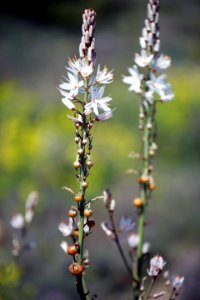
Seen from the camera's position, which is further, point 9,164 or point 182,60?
point 182,60

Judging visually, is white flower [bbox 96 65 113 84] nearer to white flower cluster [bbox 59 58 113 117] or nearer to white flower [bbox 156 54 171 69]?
white flower cluster [bbox 59 58 113 117]

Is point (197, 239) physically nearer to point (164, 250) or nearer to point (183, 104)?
point (164, 250)

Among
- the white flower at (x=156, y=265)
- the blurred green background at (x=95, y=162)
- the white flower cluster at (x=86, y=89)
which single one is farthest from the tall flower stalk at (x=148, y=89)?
the blurred green background at (x=95, y=162)

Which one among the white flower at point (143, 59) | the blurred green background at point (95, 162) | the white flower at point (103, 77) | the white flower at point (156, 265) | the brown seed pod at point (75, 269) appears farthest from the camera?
the blurred green background at point (95, 162)

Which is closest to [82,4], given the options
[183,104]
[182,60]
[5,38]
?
[5,38]

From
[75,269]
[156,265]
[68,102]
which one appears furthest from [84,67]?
[156,265]

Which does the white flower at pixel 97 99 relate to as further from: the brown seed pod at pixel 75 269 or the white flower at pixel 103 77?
the brown seed pod at pixel 75 269
